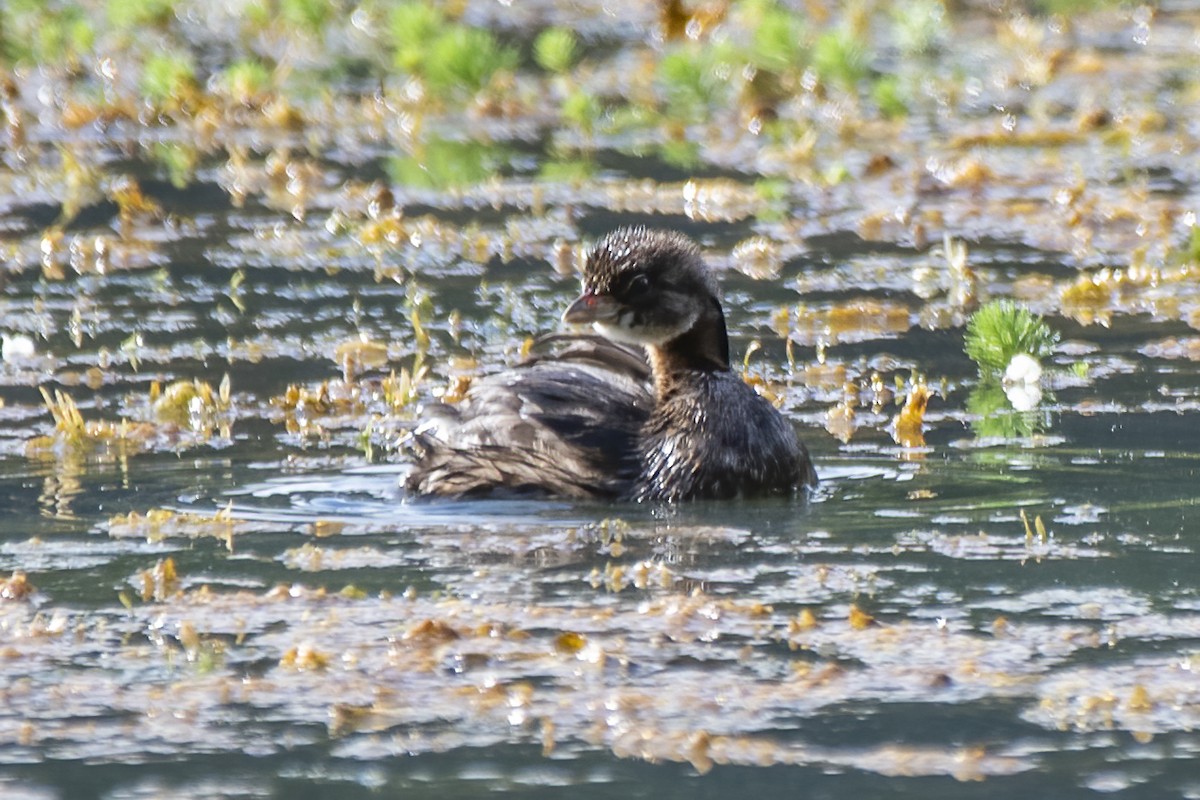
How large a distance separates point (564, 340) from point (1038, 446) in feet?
6.96

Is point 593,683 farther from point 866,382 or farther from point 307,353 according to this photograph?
point 307,353

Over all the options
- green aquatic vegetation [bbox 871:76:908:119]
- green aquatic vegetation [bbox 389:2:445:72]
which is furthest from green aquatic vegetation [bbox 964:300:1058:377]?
green aquatic vegetation [bbox 389:2:445:72]

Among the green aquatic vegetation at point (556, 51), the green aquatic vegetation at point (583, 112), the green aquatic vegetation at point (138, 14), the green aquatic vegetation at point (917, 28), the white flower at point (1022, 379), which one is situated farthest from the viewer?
the green aquatic vegetation at point (138, 14)

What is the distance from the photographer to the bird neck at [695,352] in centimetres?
891

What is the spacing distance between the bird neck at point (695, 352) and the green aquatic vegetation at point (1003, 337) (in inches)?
67.3

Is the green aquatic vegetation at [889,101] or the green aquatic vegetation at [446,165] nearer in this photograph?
the green aquatic vegetation at [446,165]

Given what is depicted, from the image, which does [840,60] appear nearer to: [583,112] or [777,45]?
[777,45]

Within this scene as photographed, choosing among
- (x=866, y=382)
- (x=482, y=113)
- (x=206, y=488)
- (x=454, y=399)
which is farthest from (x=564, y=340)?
(x=482, y=113)

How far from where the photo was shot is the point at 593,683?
6.09 m

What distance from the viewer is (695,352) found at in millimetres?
8945

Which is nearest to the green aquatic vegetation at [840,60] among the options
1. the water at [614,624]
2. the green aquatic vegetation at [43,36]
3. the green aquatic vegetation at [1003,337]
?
the green aquatic vegetation at [43,36]

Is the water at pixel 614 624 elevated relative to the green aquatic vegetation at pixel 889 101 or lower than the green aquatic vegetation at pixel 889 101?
lower

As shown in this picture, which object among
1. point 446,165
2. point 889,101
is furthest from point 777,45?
point 446,165

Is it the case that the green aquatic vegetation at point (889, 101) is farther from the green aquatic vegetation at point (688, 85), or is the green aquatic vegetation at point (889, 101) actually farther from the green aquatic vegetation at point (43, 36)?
the green aquatic vegetation at point (43, 36)
